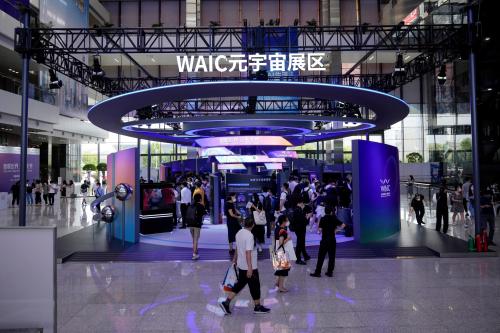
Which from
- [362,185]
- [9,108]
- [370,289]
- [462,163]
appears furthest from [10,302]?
[462,163]

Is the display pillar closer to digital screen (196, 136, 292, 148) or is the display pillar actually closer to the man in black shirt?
digital screen (196, 136, 292, 148)

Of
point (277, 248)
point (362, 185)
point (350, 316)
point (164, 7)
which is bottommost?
point (350, 316)

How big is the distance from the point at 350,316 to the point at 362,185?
5.82 meters

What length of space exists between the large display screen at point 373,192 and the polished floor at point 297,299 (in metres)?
2.19

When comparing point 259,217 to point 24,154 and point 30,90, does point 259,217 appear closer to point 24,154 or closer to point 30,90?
point 24,154

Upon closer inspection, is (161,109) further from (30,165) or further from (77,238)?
(77,238)

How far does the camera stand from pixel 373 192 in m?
11.4

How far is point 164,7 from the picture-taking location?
3675 centimetres

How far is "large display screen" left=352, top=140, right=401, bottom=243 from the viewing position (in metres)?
11.0

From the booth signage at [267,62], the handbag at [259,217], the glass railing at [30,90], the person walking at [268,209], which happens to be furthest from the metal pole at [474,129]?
the glass railing at [30,90]

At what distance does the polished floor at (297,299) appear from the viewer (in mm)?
5348

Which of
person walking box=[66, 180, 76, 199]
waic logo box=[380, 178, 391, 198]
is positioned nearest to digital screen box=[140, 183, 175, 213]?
waic logo box=[380, 178, 391, 198]

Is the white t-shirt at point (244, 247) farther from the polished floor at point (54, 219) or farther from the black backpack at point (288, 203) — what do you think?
the polished floor at point (54, 219)

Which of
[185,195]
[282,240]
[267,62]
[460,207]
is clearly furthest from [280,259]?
[460,207]
